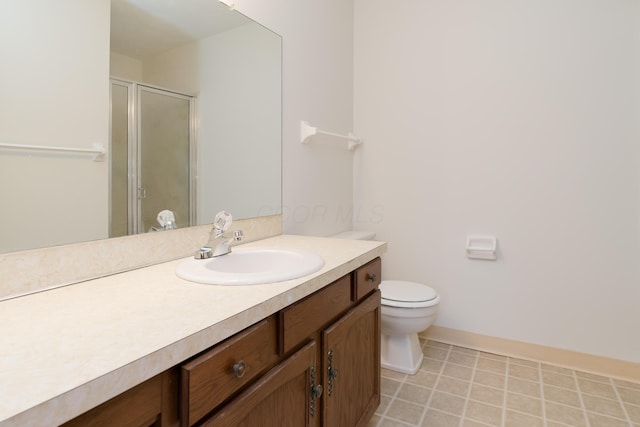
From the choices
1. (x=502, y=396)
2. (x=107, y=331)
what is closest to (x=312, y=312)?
(x=107, y=331)

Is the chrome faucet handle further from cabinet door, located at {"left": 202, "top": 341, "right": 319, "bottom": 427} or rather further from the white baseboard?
the white baseboard

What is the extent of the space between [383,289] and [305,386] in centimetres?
117

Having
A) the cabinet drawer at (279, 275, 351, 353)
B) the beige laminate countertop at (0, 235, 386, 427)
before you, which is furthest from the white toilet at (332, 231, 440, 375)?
the beige laminate countertop at (0, 235, 386, 427)

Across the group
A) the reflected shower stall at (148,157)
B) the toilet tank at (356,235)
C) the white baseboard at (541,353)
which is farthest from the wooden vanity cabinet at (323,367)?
the white baseboard at (541,353)

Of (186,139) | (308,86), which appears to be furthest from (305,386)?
(308,86)

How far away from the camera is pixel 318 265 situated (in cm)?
111

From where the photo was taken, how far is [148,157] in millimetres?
1169

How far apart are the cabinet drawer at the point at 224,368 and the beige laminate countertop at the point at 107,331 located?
0.03 metres

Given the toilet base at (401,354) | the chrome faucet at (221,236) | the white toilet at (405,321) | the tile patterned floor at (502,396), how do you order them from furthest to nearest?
1. the toilet base at (401,354)
2. the white toilet at (405,321)
3. the tile patterned floor at (502,396)
4. the chrome faucet at (221,236)

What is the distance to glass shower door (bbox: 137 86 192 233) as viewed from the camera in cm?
115

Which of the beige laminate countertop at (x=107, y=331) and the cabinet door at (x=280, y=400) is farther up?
the beige laminate countertop at (x=107, y=331)

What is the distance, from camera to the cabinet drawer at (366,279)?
1287 millimetres

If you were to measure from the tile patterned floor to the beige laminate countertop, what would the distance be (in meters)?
1.06

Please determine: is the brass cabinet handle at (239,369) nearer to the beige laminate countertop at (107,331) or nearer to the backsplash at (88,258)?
the beige laminate countertop at (107,331)
